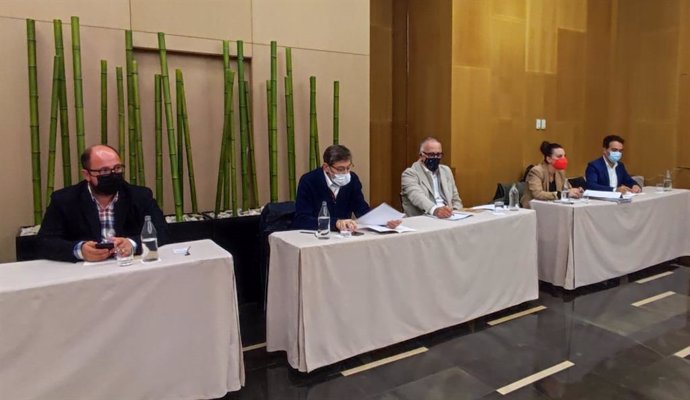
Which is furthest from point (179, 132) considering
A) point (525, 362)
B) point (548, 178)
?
point (548, 178)

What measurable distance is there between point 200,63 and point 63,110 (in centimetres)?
104

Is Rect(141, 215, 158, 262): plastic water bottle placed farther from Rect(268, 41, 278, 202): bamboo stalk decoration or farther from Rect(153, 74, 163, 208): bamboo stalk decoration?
Rect(268, 41, 278, 202): bamboo stalk decoration

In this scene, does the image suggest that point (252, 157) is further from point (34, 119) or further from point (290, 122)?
point (34, 119)

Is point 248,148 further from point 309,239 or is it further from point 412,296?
point 412,296

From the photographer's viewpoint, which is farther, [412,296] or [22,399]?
[412,296]

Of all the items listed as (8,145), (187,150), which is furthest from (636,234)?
(8,145)

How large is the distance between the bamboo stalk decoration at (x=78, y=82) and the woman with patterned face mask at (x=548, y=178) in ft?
11.0

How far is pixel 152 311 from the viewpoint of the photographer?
6.27ft

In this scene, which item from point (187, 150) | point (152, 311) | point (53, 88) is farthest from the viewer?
point (187, 150)

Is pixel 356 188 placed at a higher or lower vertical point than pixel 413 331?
higher

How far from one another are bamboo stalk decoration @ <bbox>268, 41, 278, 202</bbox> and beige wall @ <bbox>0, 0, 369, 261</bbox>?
17 cm

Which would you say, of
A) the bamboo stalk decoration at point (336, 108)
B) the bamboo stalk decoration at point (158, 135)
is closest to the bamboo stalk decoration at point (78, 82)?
the bamboo stalk decoration at point (158, 135)

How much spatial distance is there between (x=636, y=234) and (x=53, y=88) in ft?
14.4

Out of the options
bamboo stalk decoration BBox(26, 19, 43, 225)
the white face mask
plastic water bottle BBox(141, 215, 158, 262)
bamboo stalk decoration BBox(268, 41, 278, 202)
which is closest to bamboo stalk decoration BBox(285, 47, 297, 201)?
bamboo stalk decoration BBox(268, 41, 278, 202)
